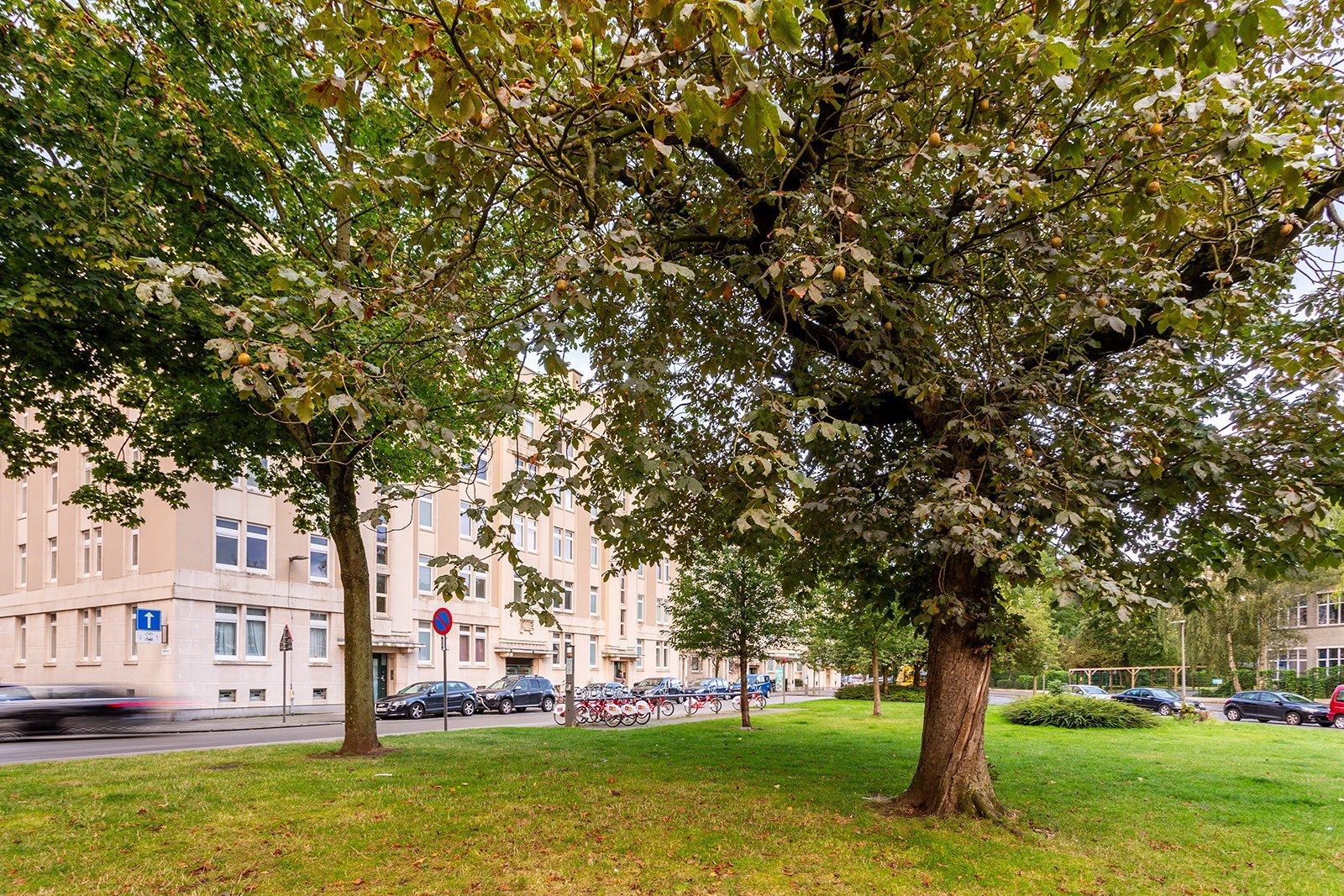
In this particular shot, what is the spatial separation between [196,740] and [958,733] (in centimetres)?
1852

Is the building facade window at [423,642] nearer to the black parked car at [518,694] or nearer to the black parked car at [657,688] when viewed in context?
the black parked car at [518,694]

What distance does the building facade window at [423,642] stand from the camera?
37722 millimetres

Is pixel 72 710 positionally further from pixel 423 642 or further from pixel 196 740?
pixel 423 642

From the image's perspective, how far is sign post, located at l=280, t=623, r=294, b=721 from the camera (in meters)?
26.7

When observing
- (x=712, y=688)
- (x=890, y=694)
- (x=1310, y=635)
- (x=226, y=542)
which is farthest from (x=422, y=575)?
(x=1310, y=635)

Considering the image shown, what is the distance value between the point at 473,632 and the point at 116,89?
33.8 metres

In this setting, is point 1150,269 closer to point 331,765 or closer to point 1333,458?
point 1333,458

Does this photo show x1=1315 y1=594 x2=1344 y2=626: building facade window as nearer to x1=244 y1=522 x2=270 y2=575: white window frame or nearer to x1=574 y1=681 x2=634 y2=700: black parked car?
x1=574 y1=681 x2=634 y2=700: black parked car

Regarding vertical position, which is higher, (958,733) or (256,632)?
(958,733)

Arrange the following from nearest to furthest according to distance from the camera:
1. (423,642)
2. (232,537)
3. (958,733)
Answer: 1. (958,733)
2. (232,537)
3. (423,642)

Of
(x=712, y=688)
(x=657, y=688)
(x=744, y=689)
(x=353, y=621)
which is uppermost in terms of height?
(x=353, y=621)

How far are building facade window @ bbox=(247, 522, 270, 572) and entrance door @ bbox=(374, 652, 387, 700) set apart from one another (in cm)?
693

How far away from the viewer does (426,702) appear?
2875 cm

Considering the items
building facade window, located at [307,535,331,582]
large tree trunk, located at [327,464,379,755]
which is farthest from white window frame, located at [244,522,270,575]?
large tree trunk, located at [327,464,379,755]
